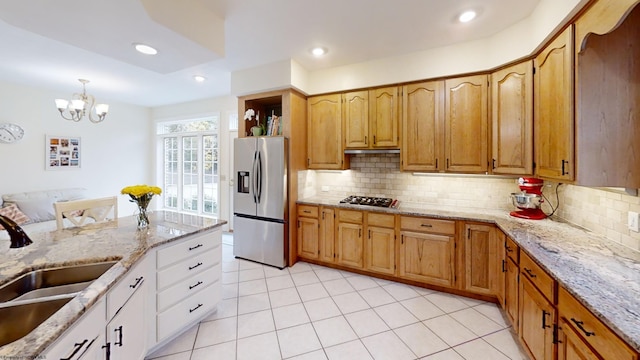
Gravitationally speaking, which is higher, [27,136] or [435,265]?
[27,136]

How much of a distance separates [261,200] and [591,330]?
2.98 metres

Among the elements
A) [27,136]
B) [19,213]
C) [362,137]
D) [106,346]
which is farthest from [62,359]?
[27,136]

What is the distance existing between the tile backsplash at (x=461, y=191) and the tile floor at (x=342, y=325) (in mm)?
1054

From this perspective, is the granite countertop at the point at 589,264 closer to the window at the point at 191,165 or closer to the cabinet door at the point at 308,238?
the cabinet door at the point at 308,238

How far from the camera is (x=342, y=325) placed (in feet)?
6.95

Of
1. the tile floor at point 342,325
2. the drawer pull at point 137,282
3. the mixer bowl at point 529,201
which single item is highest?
the mixer bowl at point 529,201

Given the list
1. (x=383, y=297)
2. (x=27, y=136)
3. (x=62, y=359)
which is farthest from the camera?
(x=27, y=136)

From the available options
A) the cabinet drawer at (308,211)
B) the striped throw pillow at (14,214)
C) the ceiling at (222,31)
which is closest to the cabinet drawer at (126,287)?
the ceiling at (222,31)

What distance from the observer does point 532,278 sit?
1.55 metres

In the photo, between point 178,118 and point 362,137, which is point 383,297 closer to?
point 362,137

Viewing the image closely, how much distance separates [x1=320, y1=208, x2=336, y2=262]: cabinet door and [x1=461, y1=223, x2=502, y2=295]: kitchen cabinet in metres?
1.44

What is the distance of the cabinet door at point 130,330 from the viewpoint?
1.23 m

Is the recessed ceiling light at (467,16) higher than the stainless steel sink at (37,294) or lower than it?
higher

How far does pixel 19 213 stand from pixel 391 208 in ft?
17.2
